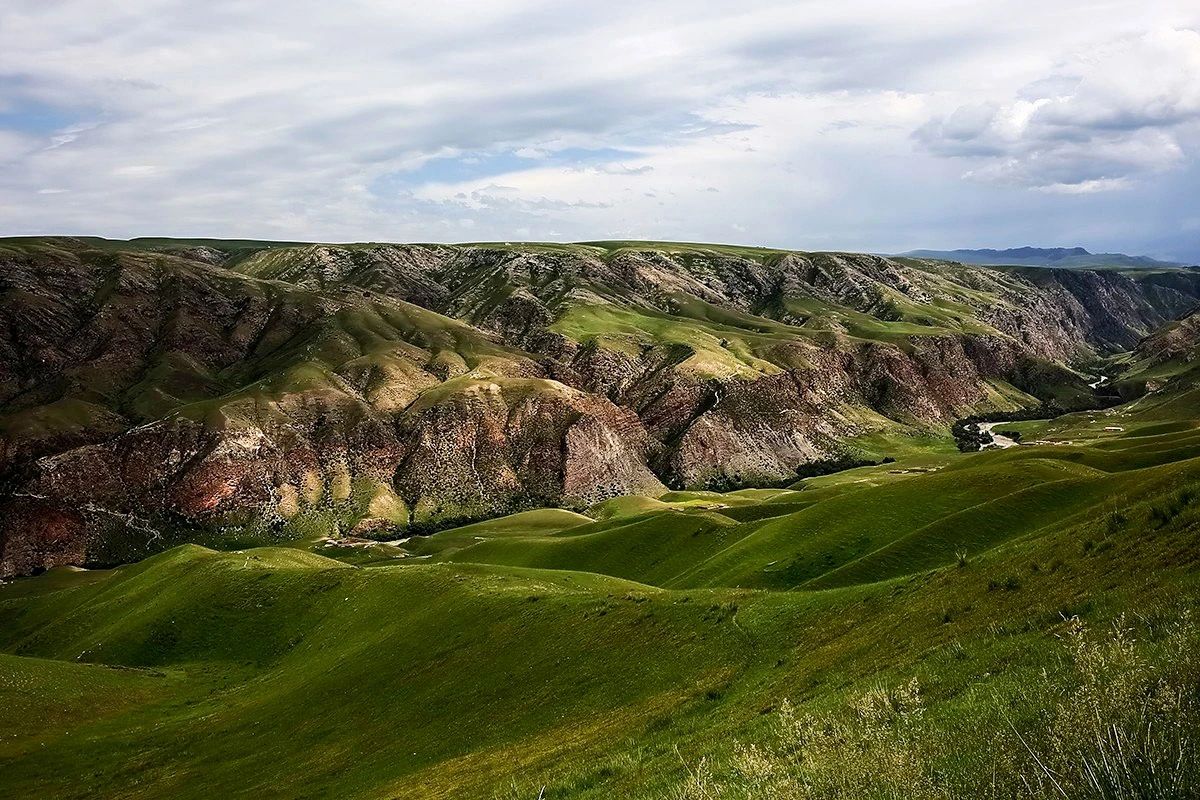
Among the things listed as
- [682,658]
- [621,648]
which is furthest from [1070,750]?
[621,648]

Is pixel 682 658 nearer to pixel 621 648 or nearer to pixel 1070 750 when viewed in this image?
pixel 621 648

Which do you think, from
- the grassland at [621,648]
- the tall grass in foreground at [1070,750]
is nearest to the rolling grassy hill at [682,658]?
the tall grass in foreground at [1070,750]

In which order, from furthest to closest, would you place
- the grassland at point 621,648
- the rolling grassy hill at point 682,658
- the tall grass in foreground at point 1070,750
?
1. the grassland at point 621,648
2. the rolling grassy hill at point 682,658
3. the tall grass in foreground at point 1070,750

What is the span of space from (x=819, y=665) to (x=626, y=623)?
52.0 feet

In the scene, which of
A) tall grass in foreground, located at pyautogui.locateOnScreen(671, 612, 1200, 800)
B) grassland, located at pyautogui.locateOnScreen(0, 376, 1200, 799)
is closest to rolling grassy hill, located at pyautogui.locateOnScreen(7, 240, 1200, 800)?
tall grass in foreground, located at pyautogui.locateOnScreen(671, 612, 1200, 800)

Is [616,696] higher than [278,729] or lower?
higher

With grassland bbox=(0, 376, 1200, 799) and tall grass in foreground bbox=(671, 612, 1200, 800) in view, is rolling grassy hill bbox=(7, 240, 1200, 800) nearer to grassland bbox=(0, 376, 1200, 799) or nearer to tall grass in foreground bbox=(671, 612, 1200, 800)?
tall grass in foreground bbox=(671, 612, 1200, 800)

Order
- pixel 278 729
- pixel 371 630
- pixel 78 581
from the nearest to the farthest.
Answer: pixel 278 729
pixel 371 630
pixel 78 581

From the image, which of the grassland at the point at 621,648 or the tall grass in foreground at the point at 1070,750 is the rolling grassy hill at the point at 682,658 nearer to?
the tall grass in foreground at the point at 1070,750

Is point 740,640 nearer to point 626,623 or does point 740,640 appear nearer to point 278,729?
point 626,623

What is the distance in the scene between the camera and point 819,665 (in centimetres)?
2444

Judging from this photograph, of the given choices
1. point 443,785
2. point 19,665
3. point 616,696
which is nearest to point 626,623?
point 616,696

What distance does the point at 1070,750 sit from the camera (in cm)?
712

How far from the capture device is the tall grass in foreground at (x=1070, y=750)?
20.1ft
